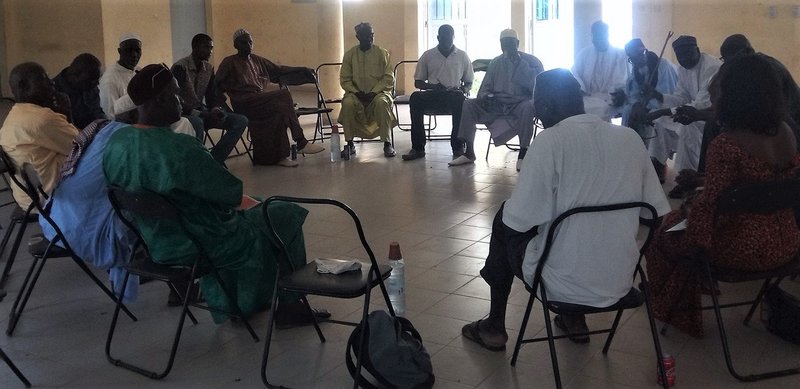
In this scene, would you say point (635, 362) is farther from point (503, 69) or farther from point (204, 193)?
point (503, 69)

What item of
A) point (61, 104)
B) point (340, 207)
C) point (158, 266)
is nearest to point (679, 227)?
point (340, 207)

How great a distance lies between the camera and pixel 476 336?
3.41 m

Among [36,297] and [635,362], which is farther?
[36,297]

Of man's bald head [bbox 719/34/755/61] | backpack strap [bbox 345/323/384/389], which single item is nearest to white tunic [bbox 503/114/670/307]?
backpack strap [bbox 345/323/384/389]

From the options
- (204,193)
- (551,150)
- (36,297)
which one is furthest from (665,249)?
(36,297)

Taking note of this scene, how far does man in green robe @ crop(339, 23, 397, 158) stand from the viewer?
8.35 meters

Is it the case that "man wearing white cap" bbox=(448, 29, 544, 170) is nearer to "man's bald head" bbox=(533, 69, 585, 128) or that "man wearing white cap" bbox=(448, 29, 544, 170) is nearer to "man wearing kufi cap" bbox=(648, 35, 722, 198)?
"man wearing kufi cap" bbox=(648, 35, 722, 198)

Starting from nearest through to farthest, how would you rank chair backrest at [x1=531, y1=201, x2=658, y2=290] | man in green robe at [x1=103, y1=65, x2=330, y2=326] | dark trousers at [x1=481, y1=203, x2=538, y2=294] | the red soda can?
1. chair backrest at [x1=531, y1=201, x2=658, y2=290]
2. the red soda can
3. dark trousers at [x1=481, y1=203, x2=538, y2=294]
4. man in green robe at [x1=103, y1=65, x2=330, y2=326]

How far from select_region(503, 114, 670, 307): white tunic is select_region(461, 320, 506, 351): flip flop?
549mm

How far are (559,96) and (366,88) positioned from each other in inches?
223

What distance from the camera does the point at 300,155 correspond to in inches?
332

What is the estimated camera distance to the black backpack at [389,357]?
291 centimetres

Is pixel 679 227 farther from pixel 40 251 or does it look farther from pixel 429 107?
pixel 429 107

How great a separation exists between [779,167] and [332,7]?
880cm
